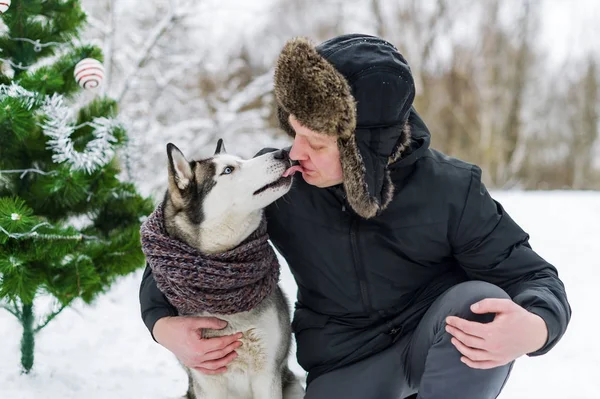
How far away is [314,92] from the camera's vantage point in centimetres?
172

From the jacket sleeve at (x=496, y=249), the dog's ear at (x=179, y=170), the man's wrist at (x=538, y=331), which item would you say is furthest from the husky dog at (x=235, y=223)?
the man's wrist at (x=538, y=331)

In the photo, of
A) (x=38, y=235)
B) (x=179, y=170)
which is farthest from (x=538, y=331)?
(x=38, y=235)

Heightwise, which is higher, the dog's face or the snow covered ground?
the dog's face

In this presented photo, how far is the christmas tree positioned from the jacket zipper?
119 centimetres

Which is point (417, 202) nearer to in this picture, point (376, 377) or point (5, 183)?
point (376, 377)

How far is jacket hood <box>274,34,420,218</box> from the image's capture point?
169cm

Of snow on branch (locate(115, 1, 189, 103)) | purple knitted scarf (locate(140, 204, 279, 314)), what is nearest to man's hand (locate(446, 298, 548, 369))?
purple knitted scarf (locate(140, 204, 279, 314))

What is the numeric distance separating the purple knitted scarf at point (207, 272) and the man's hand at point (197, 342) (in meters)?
0.05

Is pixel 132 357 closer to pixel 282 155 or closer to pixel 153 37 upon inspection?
pixel 282 155

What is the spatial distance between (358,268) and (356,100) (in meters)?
0.59

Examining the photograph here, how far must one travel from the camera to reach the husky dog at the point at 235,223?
194 centimetres

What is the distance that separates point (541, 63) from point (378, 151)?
15968 millimetres

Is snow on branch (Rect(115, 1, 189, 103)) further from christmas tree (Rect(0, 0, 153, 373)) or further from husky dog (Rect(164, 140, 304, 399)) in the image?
husky dog (Rect(164, 140, 304, 399))

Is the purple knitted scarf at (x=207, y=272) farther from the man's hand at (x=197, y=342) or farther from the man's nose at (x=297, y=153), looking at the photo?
the man's nose at (x=297, y=153)
